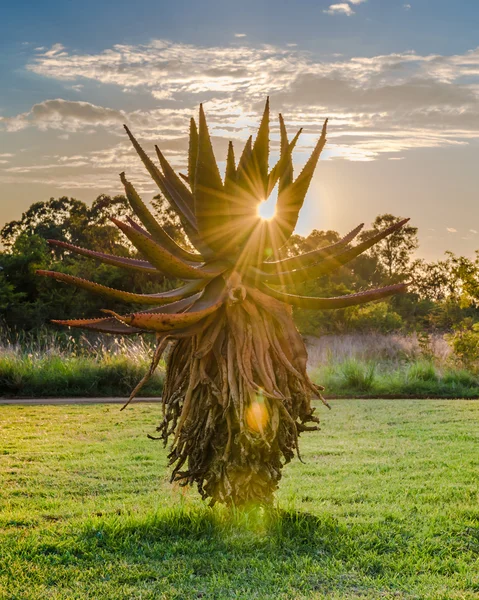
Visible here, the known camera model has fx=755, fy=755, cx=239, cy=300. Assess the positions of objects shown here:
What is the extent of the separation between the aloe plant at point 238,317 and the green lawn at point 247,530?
38cm

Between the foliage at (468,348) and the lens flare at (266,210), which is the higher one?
the lens flare at (266,210)

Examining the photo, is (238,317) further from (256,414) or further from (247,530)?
(247,530)

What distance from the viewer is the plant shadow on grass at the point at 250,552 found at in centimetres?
399

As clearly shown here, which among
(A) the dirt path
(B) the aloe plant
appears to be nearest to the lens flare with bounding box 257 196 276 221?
(B) the aloe plant

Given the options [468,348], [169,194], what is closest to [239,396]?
[169,194]

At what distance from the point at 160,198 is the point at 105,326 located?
1226 inches

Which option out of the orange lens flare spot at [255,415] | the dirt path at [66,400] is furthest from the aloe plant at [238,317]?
the dirt path at [66,400]

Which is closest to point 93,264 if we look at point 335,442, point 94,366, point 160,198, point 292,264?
point 160,198

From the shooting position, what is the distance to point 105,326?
4.15 metres

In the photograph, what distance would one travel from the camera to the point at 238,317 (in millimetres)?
4246

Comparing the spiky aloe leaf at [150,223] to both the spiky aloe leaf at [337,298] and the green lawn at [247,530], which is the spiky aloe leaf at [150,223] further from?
the green lawn at [247,530]

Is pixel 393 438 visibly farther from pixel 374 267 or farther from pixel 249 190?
pixel 374 267

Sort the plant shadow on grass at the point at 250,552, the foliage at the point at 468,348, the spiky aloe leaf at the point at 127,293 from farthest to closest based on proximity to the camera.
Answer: the foliage at the point at 468,348 → the plant shadow on grass at the point at 250,552 → the spiky aloe leaf at the point at 127,293

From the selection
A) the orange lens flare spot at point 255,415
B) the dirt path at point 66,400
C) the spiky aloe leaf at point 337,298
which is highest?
the spiky aloe leaf at point 337,298
